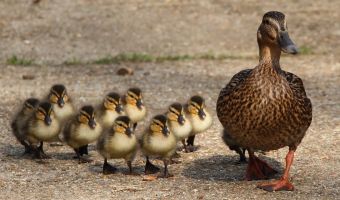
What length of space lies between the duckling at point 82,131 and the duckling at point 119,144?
0.32 meters

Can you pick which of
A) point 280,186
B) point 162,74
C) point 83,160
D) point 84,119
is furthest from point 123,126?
point 162,74

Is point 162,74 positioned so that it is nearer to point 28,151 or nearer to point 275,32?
point 28,151

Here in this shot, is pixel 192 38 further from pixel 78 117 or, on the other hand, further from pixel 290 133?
pixel 290 133

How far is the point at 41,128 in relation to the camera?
7668 mm

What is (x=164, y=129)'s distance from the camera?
7.28 metres

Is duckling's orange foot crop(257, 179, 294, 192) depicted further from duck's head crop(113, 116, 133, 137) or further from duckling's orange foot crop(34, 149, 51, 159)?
duckling's orange foot crop(34, 149, 51, 159)

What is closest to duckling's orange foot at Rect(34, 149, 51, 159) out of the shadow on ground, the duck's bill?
the shadow on ground

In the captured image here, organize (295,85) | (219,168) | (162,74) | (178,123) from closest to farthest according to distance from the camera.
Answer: (295,85)
(219,168)
(178,123)
(162,74)

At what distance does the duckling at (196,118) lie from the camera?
26.4 ft

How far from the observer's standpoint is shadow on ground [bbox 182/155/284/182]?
7244 millimetres

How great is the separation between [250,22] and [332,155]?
22.8 ft

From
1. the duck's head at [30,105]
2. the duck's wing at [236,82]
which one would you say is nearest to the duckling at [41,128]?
the duck's head at [30,105]

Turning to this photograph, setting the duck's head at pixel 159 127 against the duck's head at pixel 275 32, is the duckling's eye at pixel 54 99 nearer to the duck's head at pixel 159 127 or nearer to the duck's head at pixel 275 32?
the duck's head at pixel 159 127

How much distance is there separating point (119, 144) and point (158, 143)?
1.02 ft
